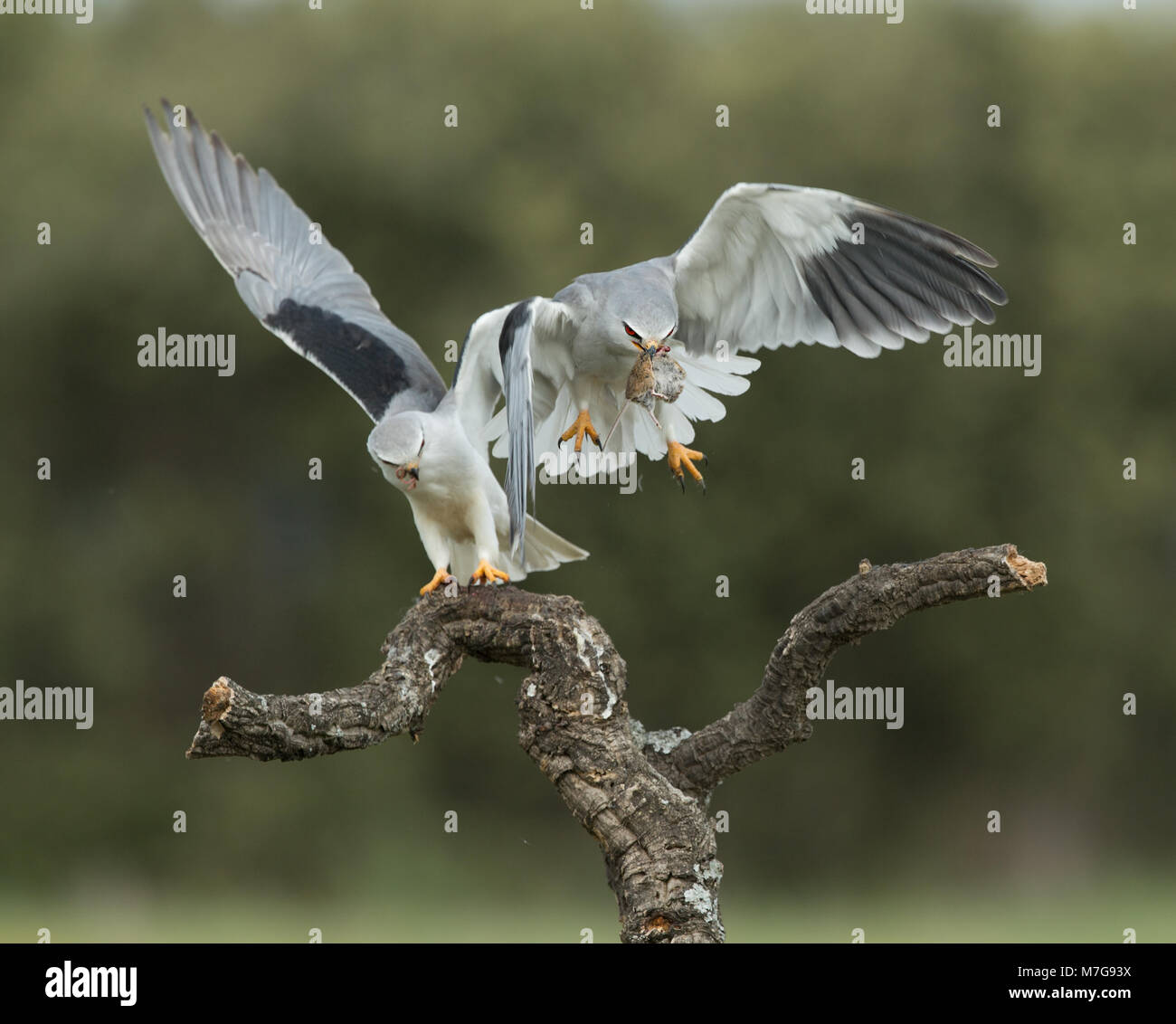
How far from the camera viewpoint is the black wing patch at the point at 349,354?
5969mm

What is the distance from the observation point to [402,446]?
5.16 meters

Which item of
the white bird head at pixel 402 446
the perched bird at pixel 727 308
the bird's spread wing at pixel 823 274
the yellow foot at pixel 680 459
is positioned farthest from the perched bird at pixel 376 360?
the bird's spread wing at pixel 823 274

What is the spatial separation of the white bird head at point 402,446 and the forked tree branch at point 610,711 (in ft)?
1.84

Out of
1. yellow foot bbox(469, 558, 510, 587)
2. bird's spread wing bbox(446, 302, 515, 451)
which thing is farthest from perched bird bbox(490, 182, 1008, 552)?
yellow foot bbox(469, 558, 510, 587)

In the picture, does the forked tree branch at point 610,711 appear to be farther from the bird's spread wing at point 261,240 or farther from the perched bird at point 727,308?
the bird's spread wing at point 261,240

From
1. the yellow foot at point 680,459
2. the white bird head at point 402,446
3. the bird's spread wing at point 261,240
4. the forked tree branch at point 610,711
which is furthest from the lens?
the bird's spread wing at point 261,240

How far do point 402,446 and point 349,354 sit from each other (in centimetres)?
115

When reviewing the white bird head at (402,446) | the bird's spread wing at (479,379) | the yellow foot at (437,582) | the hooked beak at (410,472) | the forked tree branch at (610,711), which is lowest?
the forked tree branch at (610,711)

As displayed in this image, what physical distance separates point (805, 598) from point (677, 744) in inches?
266

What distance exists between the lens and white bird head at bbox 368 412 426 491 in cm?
516

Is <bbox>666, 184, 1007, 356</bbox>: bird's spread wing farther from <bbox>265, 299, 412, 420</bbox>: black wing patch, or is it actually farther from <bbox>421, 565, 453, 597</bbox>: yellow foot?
<bbox>421, 565, 453, 597</bbox>: yellow foot

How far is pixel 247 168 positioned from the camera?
7.25 m

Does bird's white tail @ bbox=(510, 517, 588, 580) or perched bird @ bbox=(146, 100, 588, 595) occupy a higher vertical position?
perched bird @ bbox=(146, 100, 588, 595)

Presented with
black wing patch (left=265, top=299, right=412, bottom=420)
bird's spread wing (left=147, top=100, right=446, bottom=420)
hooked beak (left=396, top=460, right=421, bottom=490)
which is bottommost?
hooked beak (left=396, top=460, right=421, bottom=490)
